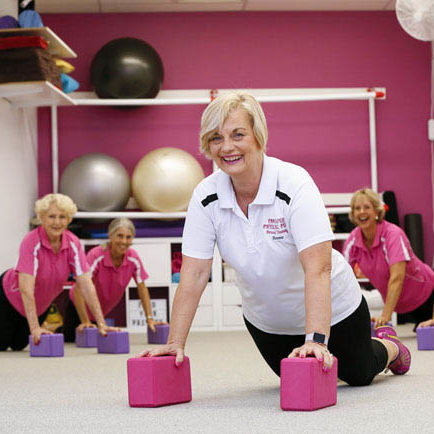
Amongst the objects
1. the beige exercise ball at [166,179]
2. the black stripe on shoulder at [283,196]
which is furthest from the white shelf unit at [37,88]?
the black stripe on shoulder at [283,196]

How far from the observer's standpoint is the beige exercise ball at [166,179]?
5.70 metres

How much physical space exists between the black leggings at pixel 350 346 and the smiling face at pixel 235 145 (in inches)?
21.3

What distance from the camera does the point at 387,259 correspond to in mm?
4398

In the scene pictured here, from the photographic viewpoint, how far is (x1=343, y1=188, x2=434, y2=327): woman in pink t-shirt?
4309 mm

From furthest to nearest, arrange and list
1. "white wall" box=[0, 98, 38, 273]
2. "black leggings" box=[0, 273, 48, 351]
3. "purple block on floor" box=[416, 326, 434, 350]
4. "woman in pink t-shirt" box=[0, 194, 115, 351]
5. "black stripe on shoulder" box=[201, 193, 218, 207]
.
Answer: "white wall" box=[0, 98, 38, 273], "black leggings" box=[0, 273, 48, 351], "woman in pink t-shirt" box=[0, 194, 115, 351], "purple block on floor" box=[416, 326, 434, 350], "black stripe on shoulder" box=[201, 193, 218, 207]

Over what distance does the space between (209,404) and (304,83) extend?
179 inches

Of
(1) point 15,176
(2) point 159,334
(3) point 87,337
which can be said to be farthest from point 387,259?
(1) point 15,176

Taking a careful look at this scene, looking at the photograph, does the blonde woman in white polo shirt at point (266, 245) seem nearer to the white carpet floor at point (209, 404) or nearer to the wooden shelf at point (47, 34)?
the white carpet floor at point (209, 404)

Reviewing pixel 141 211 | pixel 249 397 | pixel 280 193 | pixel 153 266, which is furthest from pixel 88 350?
pixel 280 193

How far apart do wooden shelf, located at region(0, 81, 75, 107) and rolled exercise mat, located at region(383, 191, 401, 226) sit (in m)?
2.50

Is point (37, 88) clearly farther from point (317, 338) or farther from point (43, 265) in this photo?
point (317, 338)

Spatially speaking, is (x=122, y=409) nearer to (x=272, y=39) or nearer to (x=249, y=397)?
(x=249, y=397)

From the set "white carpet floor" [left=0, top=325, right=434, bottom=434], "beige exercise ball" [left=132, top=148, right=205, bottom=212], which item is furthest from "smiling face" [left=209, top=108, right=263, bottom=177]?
"beige exercise ball" [left=132, top=148, right=205, bottom=212]

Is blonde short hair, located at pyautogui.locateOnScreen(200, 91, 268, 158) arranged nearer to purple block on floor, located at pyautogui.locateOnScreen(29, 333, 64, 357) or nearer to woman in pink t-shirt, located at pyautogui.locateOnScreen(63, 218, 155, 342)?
purple block on floor, located at pyautogui.locateOnScreen(29, 333, 64, 357)
